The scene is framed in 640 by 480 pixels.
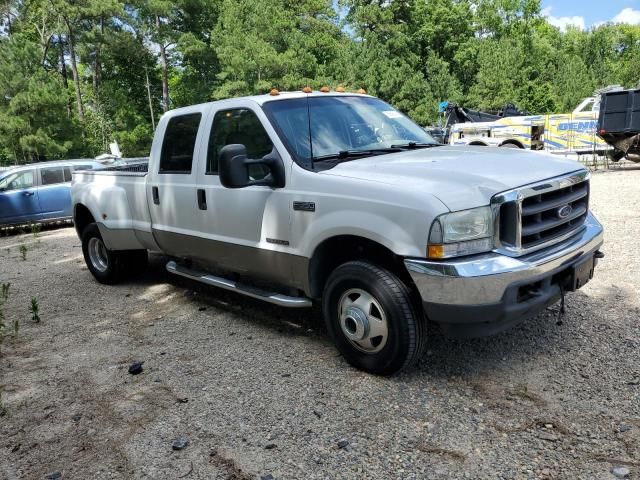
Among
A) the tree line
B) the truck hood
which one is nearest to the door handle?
the truck hood

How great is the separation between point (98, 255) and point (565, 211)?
539 cm

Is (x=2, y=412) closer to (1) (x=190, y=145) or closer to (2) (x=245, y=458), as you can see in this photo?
(2) (x=245, y=458)

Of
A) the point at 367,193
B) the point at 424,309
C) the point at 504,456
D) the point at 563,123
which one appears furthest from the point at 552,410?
the point at 563,123

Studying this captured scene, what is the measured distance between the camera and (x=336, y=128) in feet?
13.9

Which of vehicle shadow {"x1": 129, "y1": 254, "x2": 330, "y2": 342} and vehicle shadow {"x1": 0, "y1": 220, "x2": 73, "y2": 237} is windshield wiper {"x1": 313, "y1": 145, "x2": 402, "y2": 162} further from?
vehicle shadow {"x1": 0, "y1": 220, "x2": 73, "y2": 237}

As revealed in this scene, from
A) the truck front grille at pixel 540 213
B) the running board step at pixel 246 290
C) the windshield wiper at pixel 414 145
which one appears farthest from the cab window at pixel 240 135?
the truck front grille at pixel 540 213

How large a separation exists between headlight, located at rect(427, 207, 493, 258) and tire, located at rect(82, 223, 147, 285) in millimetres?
4359

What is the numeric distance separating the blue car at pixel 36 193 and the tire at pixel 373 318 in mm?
9968

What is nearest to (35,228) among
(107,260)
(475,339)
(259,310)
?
(107,260)

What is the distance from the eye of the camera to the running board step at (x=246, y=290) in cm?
399

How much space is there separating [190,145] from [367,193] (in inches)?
86.4

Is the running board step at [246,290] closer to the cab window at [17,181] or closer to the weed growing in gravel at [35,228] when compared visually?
the weed growing in gravel at [35,228]

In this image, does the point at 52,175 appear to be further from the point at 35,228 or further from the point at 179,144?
the point at 179,144

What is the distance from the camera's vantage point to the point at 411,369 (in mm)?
3744
